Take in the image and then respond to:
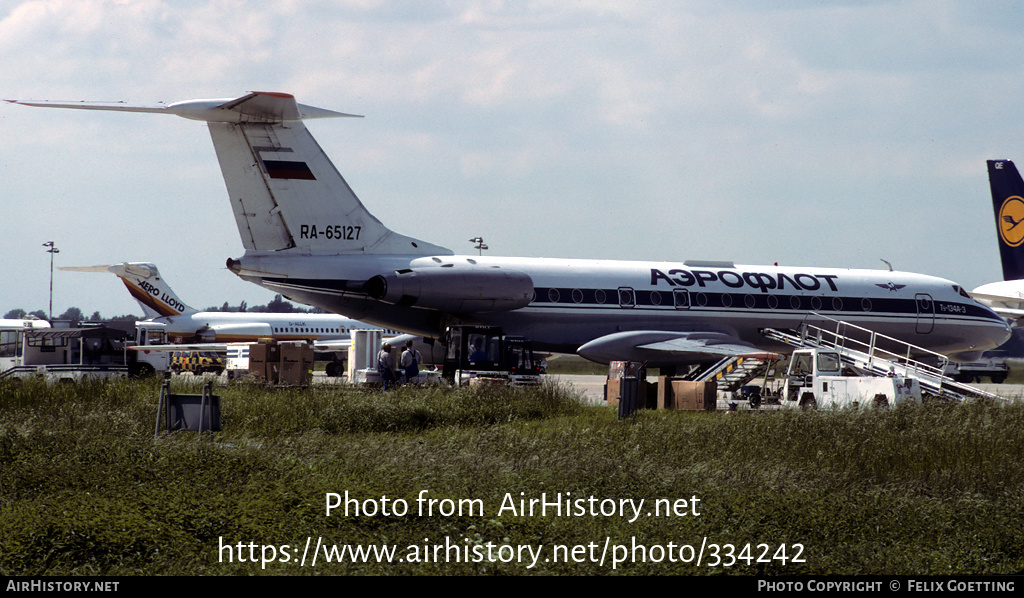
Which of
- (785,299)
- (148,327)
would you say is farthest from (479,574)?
(148,327)

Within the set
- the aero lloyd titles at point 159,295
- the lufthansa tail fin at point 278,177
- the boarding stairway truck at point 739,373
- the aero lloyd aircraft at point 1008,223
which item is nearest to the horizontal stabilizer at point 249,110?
the lufthansa tail fin at point 278,177

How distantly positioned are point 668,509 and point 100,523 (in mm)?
4533

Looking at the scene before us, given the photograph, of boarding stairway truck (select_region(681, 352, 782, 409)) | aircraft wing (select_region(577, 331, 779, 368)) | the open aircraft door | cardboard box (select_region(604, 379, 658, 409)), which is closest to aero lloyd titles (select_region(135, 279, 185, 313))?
aircraft wing (select_region(577, 331, 779, 368))

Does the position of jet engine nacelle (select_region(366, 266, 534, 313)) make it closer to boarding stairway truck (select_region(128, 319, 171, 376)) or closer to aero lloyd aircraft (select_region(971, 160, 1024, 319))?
boarding stairway truck (select_region(128, 319, 171, 376))

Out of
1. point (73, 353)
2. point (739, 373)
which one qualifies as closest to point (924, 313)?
point (739, 373)

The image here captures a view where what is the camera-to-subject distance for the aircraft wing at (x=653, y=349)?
26.0 meters

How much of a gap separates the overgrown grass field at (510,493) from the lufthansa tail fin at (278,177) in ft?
30.0

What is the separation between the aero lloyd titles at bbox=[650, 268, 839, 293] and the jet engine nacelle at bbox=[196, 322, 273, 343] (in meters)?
30.0

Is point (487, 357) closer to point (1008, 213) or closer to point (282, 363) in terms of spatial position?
point (282, 363)

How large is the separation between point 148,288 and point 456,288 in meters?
33.1

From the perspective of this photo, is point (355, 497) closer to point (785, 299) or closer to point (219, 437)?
point (219, 437)

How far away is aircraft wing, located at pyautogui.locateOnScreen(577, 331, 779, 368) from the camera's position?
26.0m

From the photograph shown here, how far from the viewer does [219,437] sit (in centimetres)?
1266

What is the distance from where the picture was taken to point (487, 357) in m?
24.7
